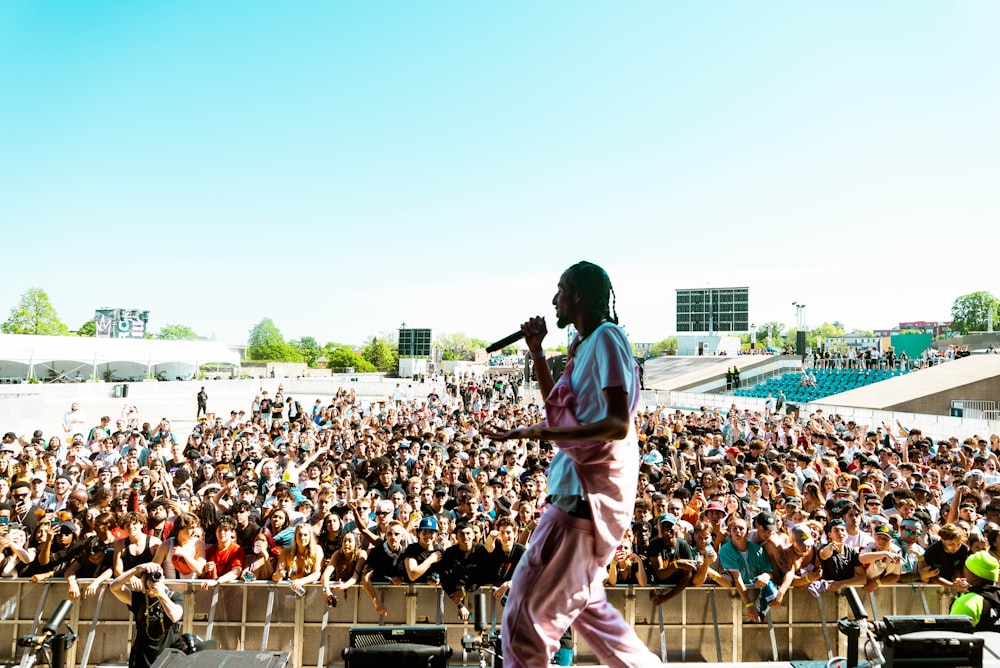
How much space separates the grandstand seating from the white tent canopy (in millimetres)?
41278

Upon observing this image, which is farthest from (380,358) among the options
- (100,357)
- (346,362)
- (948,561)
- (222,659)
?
(222,659)

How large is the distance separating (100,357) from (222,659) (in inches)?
1940

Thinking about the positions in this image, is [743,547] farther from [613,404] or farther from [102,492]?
[102,492]

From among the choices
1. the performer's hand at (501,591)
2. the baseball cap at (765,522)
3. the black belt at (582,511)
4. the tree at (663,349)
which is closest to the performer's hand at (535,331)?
the black belt at (582,511)

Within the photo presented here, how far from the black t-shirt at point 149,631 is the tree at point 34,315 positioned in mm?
79658

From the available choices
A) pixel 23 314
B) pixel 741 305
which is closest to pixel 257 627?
pixel 741 305

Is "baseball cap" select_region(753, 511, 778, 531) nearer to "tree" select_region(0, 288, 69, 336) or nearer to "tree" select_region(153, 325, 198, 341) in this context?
"tree" select_region(0, 288, 69, 336)

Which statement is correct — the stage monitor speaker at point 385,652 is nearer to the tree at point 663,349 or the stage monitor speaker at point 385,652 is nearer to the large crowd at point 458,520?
the large crowd at point 458,520

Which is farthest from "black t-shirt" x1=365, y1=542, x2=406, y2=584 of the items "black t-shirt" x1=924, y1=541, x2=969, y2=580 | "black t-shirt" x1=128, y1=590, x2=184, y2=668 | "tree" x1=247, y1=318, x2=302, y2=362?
"tree" x1=247, y1=318, x2=302, y2=362

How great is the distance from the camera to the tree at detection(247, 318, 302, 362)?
352 ft

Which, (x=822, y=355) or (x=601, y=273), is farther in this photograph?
(x=822, y=355)

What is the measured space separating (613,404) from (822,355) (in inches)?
1508

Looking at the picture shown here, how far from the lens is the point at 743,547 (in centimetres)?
497

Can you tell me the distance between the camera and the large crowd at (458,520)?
468 centimetres
